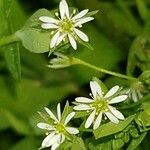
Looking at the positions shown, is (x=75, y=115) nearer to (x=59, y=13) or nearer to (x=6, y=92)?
(x=59, y=13)

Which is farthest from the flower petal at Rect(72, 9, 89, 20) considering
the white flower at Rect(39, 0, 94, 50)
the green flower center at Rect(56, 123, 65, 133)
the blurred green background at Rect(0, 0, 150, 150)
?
the blurred green background at Rect(0, 0, 150, 150)

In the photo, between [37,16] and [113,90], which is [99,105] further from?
[37,16]

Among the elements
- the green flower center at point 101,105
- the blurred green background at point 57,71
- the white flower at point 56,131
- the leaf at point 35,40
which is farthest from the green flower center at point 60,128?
the blurred green background at point 57,71

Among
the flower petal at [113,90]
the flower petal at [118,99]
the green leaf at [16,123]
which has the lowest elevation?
the flower petal at [118,99]

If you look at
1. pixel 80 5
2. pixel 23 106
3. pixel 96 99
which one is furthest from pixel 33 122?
pixel 96 99

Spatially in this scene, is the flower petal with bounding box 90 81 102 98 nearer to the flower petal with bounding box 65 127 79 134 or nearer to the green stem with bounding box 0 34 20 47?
the flower petal with bounding box 65 127 79 134

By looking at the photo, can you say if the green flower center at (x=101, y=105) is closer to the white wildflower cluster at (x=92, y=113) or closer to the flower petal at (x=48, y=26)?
the white wildflower cluster at (x=92, y=113)

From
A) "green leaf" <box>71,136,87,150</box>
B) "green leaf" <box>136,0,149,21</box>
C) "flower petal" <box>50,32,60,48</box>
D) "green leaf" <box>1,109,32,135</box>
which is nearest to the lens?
"green leaf" <box>71,136,87,150</box>
